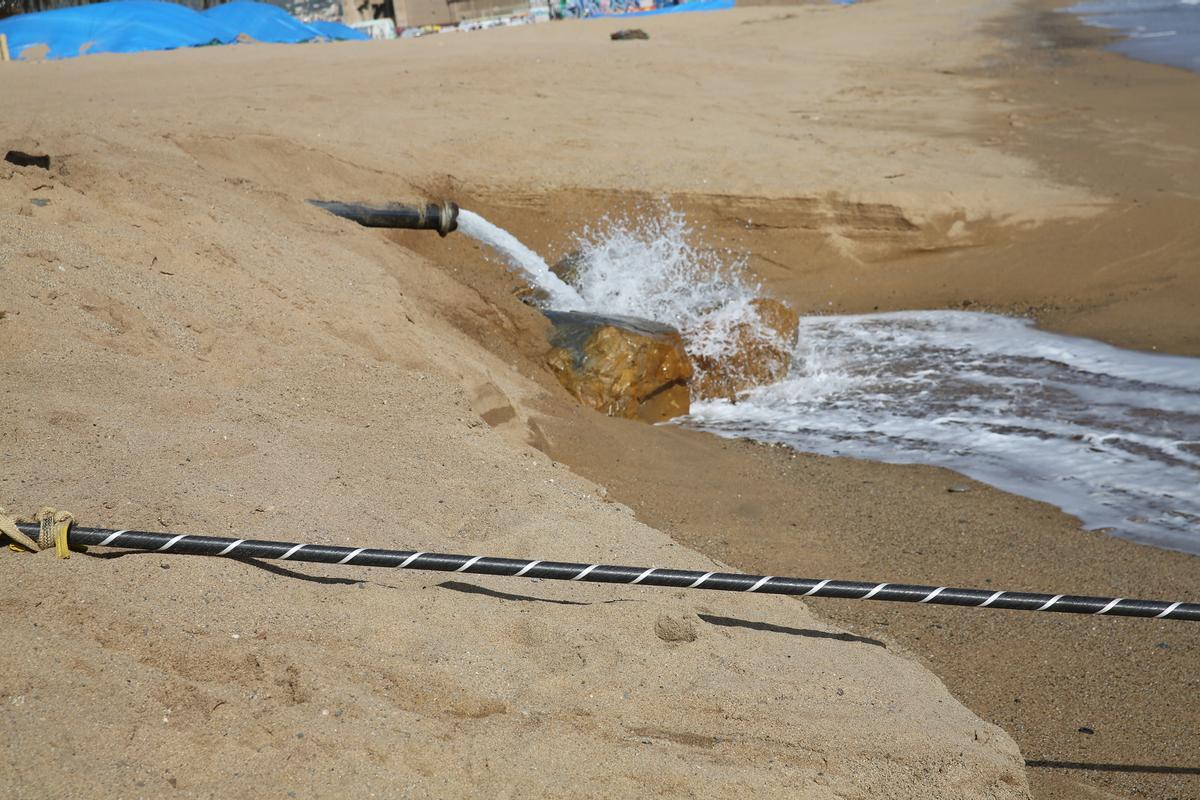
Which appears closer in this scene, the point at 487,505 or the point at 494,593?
the point at 494,593

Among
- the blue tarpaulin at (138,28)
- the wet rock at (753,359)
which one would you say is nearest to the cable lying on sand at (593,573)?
the wet rock at (753,359)

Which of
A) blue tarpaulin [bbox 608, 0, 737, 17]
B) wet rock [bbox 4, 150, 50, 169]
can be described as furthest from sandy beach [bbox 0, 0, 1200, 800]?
blue tarpaulin [bbox 608, 0, 737, 17]

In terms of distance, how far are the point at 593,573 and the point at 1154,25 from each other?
2570cm

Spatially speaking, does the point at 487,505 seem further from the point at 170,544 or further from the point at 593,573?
the point at 170,544

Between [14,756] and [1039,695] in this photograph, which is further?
[1039,695]

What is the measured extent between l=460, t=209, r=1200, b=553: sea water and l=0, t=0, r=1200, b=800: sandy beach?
0.32 meters

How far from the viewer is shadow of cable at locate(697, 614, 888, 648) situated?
3467 mm

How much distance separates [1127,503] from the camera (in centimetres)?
542

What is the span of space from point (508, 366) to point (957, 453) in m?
2.63

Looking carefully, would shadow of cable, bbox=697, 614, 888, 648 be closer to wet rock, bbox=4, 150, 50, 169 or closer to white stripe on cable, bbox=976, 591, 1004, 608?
white stripe on cable, bbox=976, 591, 1004, 608

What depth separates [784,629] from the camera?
355 centimetres

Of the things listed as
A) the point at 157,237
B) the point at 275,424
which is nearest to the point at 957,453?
the point at 275,424

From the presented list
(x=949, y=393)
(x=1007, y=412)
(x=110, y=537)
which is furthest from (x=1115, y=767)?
(x=949, y=393)

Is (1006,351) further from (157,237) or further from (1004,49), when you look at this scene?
(1004,49)
